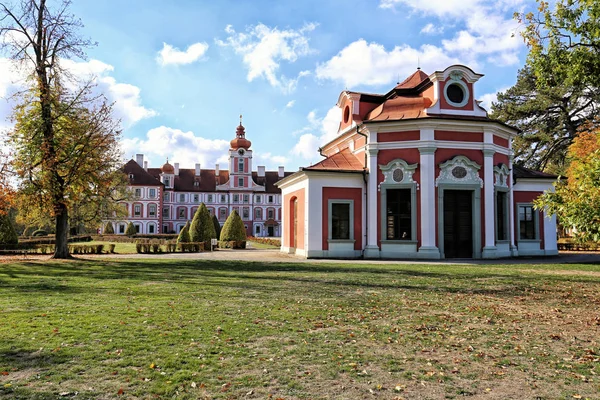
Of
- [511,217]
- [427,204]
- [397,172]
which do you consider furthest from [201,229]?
[511,217]

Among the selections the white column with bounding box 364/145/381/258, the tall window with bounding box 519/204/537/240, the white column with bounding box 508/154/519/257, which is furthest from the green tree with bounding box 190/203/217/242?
the tall window with bounding box 519/204/537/240

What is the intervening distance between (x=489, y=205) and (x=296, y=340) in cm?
1801

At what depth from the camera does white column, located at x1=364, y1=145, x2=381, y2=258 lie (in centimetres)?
2156

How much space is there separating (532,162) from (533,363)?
3478 centimetres

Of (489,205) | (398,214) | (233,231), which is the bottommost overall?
(233,231)

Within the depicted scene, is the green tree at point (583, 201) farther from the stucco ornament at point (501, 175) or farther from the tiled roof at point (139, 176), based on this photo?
the tiled roof at point (139, 176)

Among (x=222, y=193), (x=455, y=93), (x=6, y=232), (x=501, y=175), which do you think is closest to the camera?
(x=455, y=93)

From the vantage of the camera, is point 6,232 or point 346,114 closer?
point 346,114

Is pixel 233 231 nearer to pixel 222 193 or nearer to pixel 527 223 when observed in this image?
pixel 527 223

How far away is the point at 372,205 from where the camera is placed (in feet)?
71.4

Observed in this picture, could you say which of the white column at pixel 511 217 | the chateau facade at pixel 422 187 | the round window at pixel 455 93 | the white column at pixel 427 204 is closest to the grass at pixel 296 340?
the white column at pixel 427 204

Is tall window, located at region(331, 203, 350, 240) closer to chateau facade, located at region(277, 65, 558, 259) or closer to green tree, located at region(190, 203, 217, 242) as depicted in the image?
chateau facade, located at region(277, 65, 558, 259)

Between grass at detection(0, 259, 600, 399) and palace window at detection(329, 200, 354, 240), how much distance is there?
34.0 ft

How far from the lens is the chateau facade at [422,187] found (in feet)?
69.7
